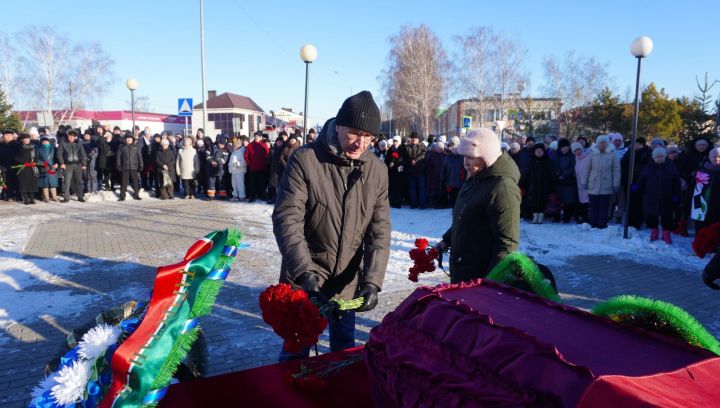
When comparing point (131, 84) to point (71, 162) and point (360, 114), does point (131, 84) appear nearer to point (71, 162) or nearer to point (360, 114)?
point (71, 162)

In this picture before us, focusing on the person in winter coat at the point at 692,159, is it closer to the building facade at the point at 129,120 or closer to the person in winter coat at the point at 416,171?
the person in winter coat at the point at 416,171

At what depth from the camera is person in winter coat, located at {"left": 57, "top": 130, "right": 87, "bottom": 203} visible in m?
13.2

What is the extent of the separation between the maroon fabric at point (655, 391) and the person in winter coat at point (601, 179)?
937 cm

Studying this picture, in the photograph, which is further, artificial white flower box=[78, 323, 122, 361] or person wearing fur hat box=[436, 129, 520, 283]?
person wearing fur hat box=[436, 129, 520, 283]

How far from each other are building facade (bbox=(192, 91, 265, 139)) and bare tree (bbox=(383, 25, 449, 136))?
17971 mm

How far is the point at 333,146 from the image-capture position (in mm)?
2729

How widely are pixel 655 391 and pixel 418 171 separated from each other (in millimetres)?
11924

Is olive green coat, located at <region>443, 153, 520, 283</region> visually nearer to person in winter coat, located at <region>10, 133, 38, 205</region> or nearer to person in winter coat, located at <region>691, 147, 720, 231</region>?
person in winter coat, located at <region>691, 147, 720, 231</region>

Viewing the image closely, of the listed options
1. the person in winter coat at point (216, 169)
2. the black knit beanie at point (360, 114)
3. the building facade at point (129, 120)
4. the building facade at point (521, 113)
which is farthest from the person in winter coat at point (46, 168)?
the building facade at point (129, 120)

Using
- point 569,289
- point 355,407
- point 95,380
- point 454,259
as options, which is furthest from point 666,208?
point 95,380

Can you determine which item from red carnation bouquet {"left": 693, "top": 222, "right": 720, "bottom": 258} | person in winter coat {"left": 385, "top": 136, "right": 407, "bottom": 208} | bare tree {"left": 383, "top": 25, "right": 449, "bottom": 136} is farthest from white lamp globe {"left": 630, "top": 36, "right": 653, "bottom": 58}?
bare tree {"left": 383, "top": 25, "right": 449, "bottom": 136}

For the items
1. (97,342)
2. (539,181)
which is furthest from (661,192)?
(97,342)

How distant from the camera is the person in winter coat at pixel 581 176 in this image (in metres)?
10.1

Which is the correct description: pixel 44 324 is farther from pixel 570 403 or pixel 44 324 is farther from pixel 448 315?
pixel 570 403
